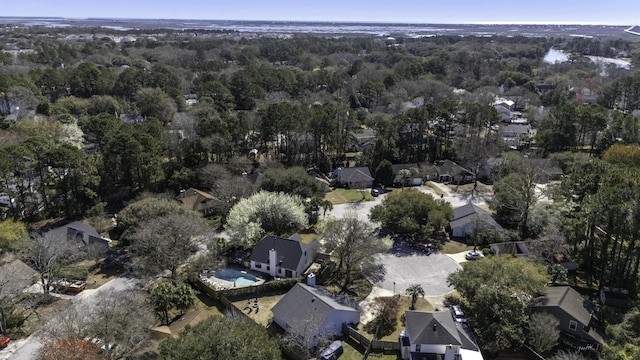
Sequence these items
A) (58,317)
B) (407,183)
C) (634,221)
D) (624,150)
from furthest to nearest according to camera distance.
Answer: (407,183) → (624,150) → (634,221) → (58,317)

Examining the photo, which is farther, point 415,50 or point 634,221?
point 415,50

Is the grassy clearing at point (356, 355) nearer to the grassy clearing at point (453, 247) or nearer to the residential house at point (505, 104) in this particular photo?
the grassy clearing at point (453, 247)

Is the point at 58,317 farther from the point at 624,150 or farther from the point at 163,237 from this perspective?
the point at 624,150

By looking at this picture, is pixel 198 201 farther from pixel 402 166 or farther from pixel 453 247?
pixel 402 166

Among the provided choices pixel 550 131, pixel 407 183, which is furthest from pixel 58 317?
pixel 550 131

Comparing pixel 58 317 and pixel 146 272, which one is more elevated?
pixel 58 317

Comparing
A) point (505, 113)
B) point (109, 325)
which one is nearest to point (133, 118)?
point (109, 325)

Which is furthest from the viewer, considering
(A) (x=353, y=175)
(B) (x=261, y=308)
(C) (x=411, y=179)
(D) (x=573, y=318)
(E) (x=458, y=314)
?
(C) (x=411, y=179)
